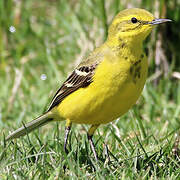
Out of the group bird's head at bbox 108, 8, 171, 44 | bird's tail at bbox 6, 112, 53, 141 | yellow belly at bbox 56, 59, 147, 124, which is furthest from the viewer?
bird's tail at bbox 6, 112, 53, 141

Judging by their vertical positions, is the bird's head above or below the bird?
above

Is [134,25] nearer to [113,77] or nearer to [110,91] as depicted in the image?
[113,77]

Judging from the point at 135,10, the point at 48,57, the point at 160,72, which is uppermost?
the point at 135,10

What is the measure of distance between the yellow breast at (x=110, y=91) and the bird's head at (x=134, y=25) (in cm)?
26

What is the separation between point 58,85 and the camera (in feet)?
24.2

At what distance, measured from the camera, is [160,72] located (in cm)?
770

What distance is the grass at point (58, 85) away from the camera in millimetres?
4578

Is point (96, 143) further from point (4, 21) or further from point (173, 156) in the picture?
point (4, 21)

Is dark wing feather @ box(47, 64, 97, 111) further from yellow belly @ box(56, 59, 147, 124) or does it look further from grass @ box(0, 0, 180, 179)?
grass @ box(0, 0, 180, 179)

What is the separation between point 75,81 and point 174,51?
3245 millimetres

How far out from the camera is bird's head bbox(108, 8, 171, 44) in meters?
4.79

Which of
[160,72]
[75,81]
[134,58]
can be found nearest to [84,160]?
[75,81]

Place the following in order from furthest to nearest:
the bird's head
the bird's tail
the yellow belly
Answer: the bird's tail → the bird's head → the yellow belly

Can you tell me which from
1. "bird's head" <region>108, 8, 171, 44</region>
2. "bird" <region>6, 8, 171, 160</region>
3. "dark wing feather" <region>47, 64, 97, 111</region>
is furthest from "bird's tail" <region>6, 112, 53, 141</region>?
"bird's head" <region>108, 8, 171, 44</region>
